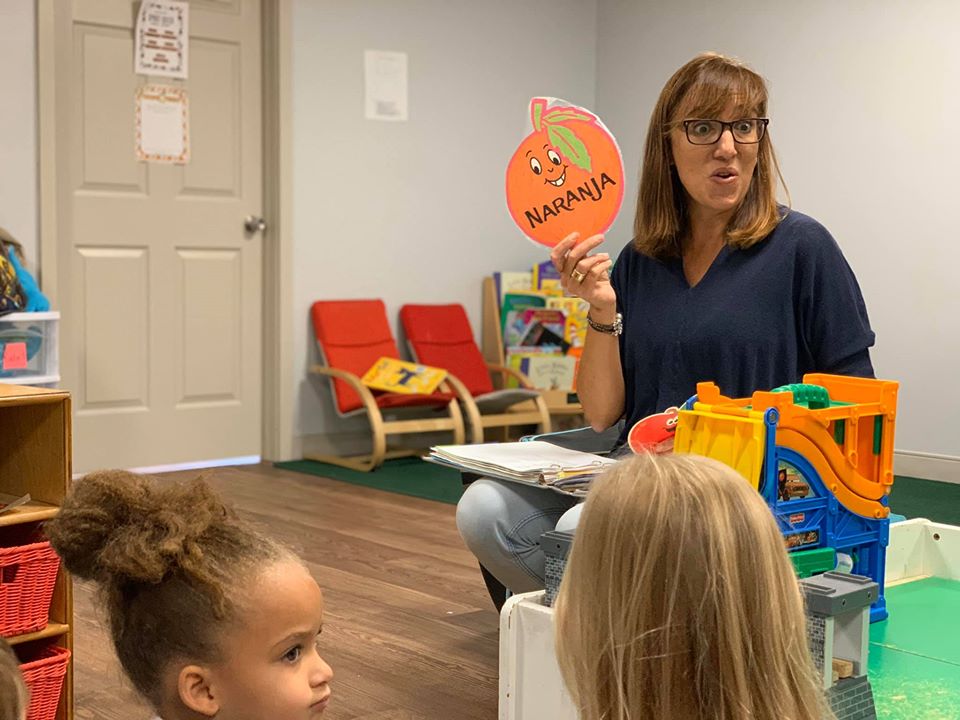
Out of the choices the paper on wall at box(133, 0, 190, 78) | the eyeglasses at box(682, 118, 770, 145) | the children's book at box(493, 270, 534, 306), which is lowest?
the children's book at box(493, 270, 534, 306)

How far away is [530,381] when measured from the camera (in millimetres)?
6090

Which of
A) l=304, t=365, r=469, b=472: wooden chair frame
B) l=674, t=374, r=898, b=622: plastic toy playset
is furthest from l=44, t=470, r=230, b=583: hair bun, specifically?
l=304, t=365, r=469, b=472: wooden chair frame

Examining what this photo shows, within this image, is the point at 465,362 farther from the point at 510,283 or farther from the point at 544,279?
the point at 544,279

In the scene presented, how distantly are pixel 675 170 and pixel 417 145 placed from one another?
3843 millimetres

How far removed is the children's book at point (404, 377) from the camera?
5355 millimetres

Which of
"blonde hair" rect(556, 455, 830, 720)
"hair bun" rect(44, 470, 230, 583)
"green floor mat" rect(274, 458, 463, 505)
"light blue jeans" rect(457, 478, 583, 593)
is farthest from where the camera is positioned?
"green floor mat" rect(274, 458, 463, 505)

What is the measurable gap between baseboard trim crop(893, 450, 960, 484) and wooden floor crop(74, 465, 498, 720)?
216 cm

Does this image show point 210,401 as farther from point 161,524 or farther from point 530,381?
point 161,524

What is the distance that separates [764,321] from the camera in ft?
7.01

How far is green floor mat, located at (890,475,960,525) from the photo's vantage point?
4.48m

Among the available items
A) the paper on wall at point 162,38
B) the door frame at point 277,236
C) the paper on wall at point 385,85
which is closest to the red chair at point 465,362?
the door frame at point 277,236

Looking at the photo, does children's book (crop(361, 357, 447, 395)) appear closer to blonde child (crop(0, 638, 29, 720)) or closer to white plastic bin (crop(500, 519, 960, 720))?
white plastic bin (crop(500, 519, 960, 720))

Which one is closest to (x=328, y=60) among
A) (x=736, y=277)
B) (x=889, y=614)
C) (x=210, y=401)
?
(x=210, y=401)

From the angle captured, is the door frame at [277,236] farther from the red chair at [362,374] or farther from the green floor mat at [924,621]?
the green floor mat at [924,621]
